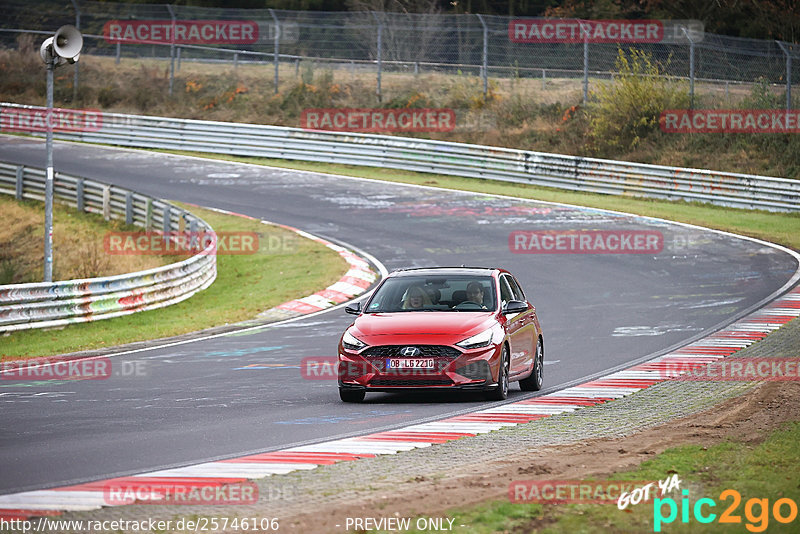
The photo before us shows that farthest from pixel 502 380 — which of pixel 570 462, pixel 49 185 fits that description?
pixel 49 185

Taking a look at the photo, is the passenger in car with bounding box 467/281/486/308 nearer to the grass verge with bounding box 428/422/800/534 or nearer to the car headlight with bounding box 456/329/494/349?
the car headlight with bounding box 456/329/494/349

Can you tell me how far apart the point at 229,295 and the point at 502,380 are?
1278cm

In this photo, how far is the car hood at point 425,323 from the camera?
12.2 meters

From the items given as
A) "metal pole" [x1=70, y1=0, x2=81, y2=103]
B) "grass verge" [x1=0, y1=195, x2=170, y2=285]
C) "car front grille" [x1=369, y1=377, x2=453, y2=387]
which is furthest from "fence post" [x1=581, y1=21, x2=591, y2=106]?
"car front grille" [x1=369, y1=377, x2=453, y2=387]

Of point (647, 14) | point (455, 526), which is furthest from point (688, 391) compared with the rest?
point (647, 14)

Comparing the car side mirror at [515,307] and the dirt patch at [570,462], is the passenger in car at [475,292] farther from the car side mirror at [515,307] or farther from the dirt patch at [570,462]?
the dirt patch at [570,462]

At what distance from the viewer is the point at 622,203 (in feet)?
112

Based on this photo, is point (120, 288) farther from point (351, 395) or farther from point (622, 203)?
point (622, 203)

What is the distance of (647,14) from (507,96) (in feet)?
61.7

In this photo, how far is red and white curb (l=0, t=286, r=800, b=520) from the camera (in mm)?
7305

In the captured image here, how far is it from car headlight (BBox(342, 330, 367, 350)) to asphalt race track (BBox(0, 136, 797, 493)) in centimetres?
64

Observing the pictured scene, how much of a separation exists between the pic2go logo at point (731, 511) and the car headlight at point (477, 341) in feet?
17.2

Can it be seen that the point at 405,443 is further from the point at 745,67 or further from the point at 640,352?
the point at 745,67

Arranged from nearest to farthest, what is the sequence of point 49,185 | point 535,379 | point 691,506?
point 691,506
point 535,379
point 49,185
